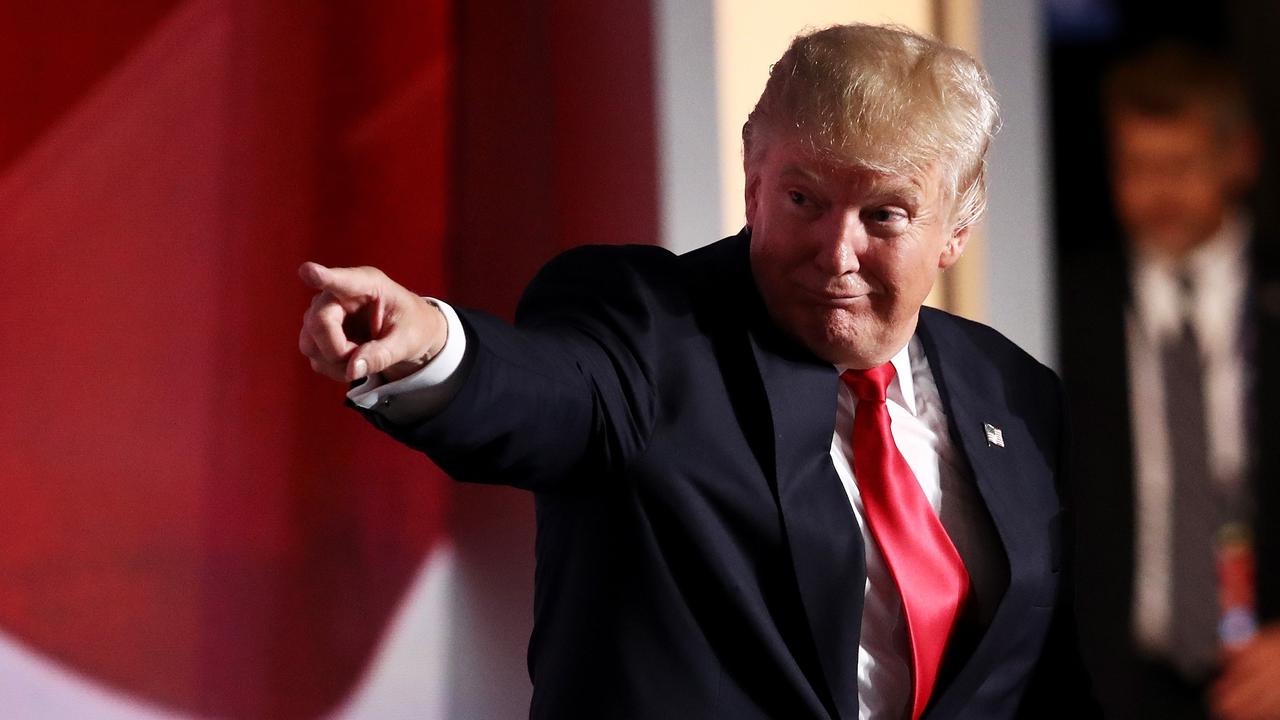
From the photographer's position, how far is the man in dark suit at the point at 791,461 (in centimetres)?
112

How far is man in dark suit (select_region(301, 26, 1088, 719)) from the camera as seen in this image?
1120 millimetres

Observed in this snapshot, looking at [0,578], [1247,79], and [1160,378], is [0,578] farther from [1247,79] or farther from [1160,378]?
[1247,79]

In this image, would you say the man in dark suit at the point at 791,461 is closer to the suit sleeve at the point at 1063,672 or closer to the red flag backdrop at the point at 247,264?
the suit sleeve at the point at 1063,672

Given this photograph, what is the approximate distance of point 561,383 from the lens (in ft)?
3.26

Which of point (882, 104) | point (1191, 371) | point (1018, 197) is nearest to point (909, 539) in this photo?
point (882, 104)

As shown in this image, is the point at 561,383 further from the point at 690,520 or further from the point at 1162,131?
the point at 1162,131

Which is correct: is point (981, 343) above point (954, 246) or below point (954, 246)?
below

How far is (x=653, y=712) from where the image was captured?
1115 mm

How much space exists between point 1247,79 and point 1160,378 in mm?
281

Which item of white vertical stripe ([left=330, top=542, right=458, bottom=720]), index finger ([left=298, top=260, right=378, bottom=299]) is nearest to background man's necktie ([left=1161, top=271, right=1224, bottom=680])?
index finger ([left=298, top=260, right=378, bottom=299])

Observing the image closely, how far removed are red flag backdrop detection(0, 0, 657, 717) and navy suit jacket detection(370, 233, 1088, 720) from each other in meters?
0.69

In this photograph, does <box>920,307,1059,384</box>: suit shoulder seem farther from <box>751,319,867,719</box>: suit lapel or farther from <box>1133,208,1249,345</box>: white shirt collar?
<box>1133,208,1249,345</box>: white shirt collar

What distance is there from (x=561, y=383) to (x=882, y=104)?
40 cm

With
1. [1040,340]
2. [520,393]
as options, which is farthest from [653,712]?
[1040,340]
